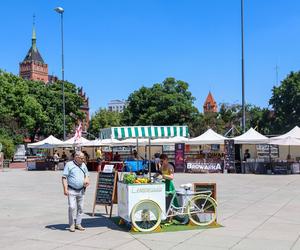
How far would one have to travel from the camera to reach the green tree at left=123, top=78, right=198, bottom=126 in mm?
77812

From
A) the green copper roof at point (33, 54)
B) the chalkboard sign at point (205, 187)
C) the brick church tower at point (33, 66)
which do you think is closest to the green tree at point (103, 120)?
the brick church tower at point (33, 66)

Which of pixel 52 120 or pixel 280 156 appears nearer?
pixel 280 156

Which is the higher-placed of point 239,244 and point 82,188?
point 82,188

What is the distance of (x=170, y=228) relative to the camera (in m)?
10.8

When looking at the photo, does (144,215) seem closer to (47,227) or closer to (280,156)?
(47,227)

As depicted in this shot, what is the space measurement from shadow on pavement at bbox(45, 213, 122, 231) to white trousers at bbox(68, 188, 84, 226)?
0.37 meters

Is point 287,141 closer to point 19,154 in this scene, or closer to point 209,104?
point 19,154

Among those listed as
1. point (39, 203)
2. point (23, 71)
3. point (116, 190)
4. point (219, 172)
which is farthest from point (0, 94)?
point (23, 71)

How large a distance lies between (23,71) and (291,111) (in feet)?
401

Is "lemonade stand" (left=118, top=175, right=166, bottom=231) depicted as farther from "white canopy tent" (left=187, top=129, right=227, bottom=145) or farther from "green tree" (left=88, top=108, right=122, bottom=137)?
"green tree" (left=88, top=108, right=122, bottom=137)

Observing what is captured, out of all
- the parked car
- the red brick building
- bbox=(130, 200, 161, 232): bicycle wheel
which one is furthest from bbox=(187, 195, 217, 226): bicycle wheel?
the red brick building

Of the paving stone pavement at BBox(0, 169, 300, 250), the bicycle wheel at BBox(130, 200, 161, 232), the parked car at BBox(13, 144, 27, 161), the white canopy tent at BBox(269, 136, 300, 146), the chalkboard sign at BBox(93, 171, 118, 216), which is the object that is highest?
the white canopy tent at BBox(269, 136, 300, 146)

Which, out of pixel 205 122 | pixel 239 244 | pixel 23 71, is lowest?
pixel 239 244

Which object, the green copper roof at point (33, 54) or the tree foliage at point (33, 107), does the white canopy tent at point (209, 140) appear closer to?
the tree foliage at point (33, 107)
